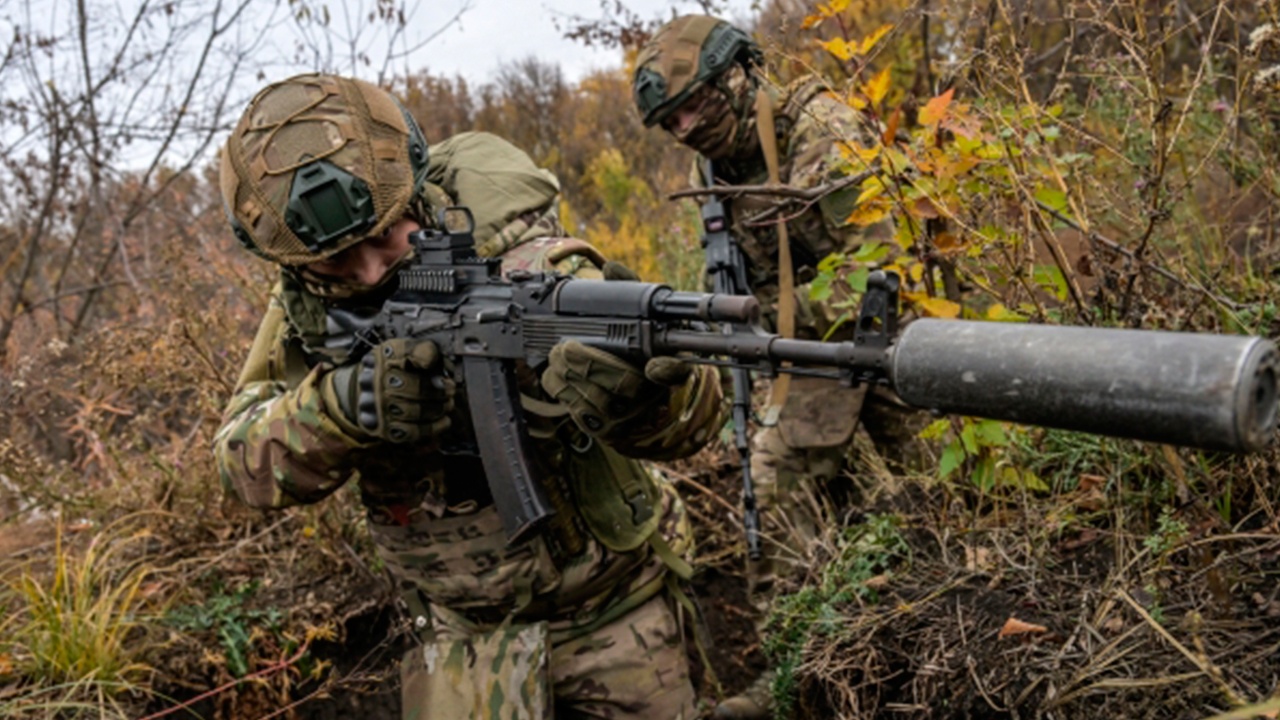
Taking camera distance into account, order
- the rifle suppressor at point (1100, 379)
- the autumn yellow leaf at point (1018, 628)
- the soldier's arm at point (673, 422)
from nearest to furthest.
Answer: the rifle suppressor at point (1100, 379), the soldier's arm at point (673, 422), the autumn yellow leaf at point (1018, 628)

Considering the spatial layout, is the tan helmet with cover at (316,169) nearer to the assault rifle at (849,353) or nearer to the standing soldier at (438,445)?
the standing soldier at (438,445)

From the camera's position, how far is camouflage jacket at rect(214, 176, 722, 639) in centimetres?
273

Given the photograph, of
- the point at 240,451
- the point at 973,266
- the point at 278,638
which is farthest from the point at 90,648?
the point at 973,266

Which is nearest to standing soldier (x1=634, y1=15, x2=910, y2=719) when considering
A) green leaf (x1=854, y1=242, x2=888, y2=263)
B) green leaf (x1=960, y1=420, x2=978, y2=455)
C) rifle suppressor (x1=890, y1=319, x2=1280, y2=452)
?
green leaf (x1=854, y1=242, x2=888, y2=263)

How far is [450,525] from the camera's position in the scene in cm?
282

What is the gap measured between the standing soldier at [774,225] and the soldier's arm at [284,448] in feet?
6.38

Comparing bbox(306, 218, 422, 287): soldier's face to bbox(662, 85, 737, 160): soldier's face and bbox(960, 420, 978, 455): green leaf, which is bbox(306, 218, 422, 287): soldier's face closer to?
bbox(960, 420, 978, 455): green leaf

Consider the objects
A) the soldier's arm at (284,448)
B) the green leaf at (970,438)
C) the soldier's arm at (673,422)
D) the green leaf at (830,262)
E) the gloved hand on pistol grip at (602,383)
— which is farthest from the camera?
the green leaf at (830,262)

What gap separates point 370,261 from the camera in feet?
8.99

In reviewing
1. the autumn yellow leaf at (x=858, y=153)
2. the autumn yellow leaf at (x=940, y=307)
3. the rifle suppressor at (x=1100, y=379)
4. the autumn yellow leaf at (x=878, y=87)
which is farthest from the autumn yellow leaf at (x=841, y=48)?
the rifle suppressor at (x=1100, y=379)

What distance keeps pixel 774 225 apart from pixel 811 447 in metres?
0.92

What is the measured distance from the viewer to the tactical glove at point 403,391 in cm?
244

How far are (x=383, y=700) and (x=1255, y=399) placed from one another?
3.59 m

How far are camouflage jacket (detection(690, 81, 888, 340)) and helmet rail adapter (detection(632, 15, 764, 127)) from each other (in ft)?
0.94
